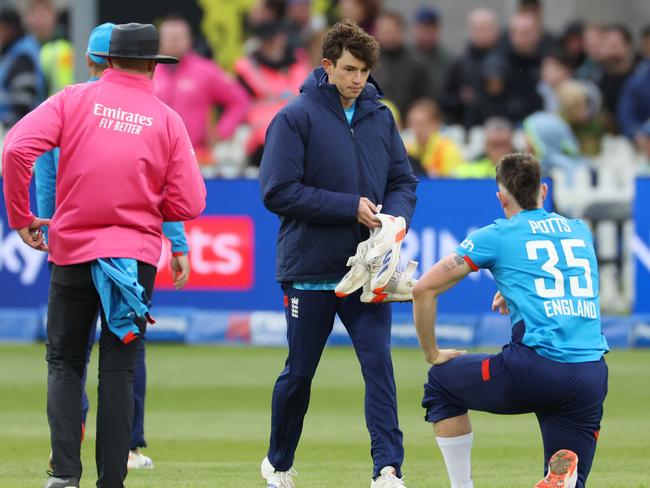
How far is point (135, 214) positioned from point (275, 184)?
2.93 feet

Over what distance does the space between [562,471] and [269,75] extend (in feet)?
40.4

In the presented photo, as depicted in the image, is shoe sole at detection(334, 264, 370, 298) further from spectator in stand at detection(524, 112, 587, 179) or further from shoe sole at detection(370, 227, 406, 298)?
spectator in stand at detection(524, 112, 587, 179)

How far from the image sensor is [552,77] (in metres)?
19.7

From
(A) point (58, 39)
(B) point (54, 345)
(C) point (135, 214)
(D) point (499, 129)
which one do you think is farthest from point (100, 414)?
(A) point (58, 39)

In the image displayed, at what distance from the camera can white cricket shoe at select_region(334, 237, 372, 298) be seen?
788 cm

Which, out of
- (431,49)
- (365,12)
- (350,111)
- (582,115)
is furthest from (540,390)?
(365,12)

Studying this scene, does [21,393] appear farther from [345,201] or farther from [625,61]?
[625,61]

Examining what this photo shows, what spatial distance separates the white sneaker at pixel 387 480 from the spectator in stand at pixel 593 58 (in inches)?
513

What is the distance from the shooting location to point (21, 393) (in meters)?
12.8

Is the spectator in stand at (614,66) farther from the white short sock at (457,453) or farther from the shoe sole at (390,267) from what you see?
the white short sock at (457,453)

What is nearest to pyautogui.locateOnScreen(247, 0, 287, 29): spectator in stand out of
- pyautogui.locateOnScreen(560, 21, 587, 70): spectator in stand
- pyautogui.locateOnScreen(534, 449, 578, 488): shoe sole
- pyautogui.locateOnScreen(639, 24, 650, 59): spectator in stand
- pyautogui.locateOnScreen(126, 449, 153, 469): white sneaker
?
pyautogui.locateOnScreen(560, 21, 587, 70): spectator in stand

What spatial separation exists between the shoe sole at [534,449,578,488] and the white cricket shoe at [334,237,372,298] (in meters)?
1.46

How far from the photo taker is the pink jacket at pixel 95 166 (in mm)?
7324

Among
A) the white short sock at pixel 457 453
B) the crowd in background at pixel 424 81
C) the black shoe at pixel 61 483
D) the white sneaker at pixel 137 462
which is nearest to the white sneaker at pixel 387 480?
the white short sock at pixel 457 453
